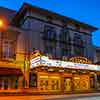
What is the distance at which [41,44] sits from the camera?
123ft

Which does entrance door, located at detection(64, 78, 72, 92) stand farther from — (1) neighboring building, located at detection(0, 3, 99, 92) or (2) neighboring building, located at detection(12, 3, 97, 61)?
(2) neighboring building, located at detection(12, 3, 97, 61)

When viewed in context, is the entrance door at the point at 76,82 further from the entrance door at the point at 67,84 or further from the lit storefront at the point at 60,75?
the entrance door at the point at 67,84

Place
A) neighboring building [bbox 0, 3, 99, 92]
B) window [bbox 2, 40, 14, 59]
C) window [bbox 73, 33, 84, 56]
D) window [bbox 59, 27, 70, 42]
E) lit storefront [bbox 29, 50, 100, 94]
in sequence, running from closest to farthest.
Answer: lit storefront [bbox 29, 50, 100, 94] < window [bbox 2, 40, 14, 59] < neighboring building [bbox 0, 3, 99, 92] < window [bbox 59, 27, 70, 42] < window [bbox 73, 33, 84, 56]

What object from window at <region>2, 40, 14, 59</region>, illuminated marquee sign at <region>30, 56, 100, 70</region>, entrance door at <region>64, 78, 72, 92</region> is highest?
window at <region>2, 40, 14, 59</region>

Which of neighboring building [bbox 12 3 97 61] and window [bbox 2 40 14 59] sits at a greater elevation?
neighboring building [bbox 12 3 97 61]

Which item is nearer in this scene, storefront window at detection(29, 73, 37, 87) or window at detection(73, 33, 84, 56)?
storefront window at detection(29, 73, 37, 87)

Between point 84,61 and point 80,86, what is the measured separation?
191 inches

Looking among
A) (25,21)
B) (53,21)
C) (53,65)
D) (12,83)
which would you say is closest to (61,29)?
(53,21)

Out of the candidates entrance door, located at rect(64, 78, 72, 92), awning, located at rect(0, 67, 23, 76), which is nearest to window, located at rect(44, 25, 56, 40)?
entrance door, located at rect(64, 78, 72, 92)

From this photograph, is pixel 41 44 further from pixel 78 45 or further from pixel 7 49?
pixel 78 45

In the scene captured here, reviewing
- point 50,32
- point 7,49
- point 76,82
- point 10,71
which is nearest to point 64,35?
point 50,32

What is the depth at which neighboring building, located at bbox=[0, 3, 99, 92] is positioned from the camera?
3425 cm

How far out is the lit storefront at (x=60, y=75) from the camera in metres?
33.0

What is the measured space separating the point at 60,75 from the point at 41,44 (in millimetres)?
5682
